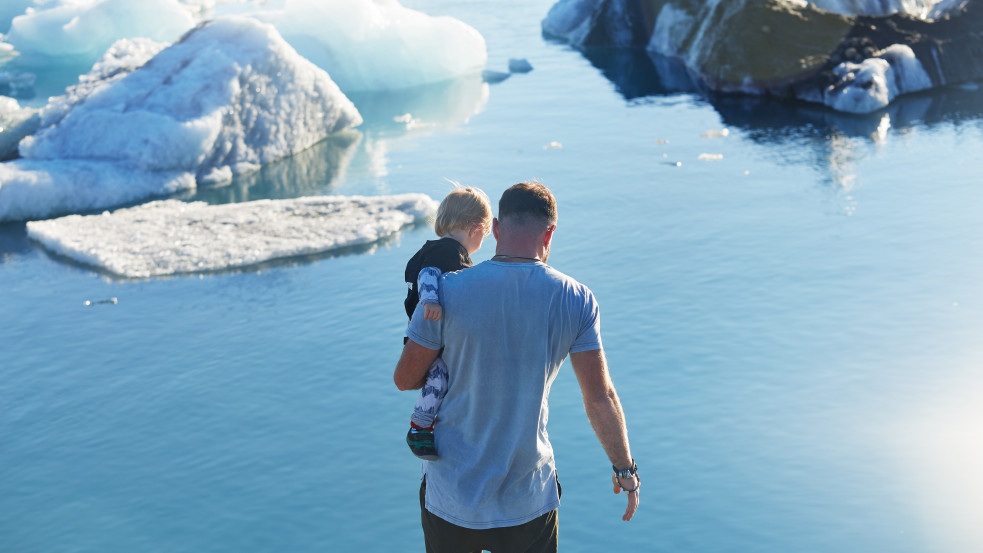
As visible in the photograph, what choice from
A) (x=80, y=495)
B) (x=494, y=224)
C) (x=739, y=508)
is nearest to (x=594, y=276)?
(x=739, y=508)

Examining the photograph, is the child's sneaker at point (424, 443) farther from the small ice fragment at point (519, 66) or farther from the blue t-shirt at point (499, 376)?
the small ice fragment at point (519, 66)

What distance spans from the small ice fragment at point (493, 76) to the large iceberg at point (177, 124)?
5894 millimetres

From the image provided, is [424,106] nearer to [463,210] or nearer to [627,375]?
[627,375]

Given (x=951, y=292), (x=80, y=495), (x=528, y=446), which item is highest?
(x=528, y=446)

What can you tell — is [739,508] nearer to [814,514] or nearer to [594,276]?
[814,514]

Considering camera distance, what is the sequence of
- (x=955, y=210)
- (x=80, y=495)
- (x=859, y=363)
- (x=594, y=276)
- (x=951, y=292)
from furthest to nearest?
(x=955, y=210), (x=594, y=276), (x=951, y=292), (x=859, y=363), (x=80, y=495)

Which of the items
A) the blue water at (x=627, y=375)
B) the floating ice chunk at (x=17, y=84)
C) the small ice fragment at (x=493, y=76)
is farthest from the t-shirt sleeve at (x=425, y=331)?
the floating ice chunk at (x=17, y=84)

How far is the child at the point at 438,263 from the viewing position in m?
3.65

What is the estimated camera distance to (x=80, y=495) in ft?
22.5

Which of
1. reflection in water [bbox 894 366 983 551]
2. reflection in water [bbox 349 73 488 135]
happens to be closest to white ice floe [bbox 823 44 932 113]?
reflection in water [bbox 349 73 488 135]

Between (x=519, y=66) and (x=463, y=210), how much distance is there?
20162mm

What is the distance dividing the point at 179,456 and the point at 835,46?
53.1 ft

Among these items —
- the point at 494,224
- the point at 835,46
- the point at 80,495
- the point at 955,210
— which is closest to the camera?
the point at 494,224

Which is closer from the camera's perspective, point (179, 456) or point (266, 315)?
point (179, 456)
